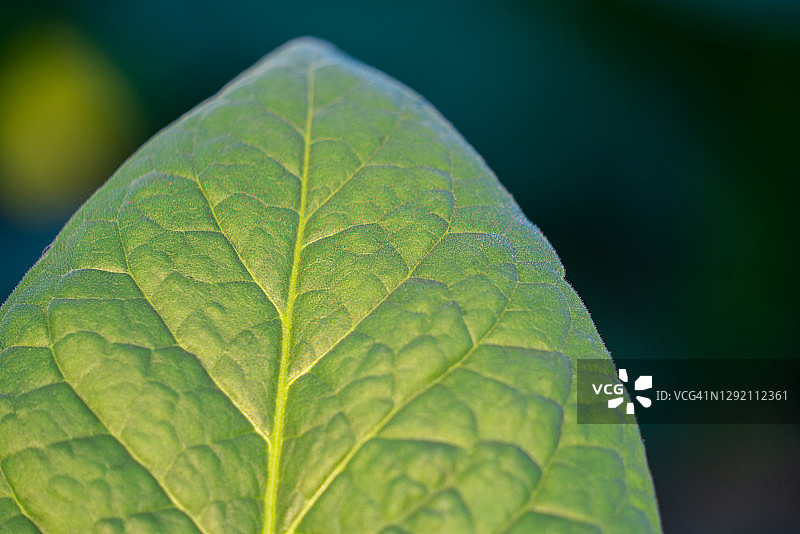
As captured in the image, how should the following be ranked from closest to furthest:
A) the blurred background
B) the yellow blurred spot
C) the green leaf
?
the green leaf → the blurred background → the yellow blurred spot

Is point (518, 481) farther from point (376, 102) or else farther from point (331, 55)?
point (331, 55)

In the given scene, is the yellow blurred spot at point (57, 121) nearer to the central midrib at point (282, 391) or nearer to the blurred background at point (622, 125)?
the blurred background at point (622, 125)

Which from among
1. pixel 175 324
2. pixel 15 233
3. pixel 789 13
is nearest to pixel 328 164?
pixel 175 324

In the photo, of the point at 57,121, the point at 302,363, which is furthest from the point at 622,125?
the point at 57,121

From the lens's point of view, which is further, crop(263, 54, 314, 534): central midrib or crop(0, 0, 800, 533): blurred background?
crop(0, 0, 800, 533): blurred background

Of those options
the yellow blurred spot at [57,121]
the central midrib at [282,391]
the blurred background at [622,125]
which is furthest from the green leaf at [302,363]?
the yellow blurred spot at [57,121]

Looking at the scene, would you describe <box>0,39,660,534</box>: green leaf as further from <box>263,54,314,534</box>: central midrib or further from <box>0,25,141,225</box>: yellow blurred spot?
<box>0,25,141,225</box>: yellow blurred spot

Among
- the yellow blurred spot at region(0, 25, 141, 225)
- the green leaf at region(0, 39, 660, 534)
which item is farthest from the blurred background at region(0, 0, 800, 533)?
the green leaf at region(0, 39, 660, 534)

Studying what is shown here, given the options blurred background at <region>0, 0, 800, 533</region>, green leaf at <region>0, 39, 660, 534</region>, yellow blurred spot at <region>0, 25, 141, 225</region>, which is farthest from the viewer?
yellow blurred spot at <region>0, 25, 141, 225</region>

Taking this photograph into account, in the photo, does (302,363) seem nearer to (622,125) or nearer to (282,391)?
(282,391)
